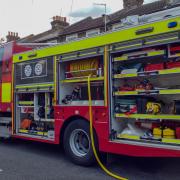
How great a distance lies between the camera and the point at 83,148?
6.59 meters

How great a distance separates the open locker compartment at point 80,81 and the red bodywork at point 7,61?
2.06m

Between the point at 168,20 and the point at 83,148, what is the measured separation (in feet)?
9.93

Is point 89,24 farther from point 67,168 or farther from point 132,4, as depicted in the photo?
point 67,168

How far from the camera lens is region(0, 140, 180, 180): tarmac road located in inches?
228

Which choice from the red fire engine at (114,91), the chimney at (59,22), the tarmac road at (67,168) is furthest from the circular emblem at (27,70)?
the chimney at (59,22)

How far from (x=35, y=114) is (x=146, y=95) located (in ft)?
10.7

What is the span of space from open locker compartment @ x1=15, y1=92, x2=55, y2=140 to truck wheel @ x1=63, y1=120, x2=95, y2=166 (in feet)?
1.75

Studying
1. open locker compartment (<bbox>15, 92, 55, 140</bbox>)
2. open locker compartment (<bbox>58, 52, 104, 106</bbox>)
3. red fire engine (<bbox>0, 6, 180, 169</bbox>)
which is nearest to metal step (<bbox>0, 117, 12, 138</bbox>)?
open locker compartment (<bbox>15, 92, 55, 140</bbox>)

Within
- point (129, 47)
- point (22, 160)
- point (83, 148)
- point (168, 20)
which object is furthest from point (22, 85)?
point (168, 20)

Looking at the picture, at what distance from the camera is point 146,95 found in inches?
221

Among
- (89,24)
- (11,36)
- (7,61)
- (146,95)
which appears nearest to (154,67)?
(146,95)

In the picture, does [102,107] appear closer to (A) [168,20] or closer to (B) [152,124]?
(B) [152,124]

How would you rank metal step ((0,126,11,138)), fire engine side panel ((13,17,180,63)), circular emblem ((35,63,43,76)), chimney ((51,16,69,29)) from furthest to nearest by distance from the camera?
chimney ((51,16,69,29))
metal step ((0,126,11,138))
circular emblem ((35,63,43,76))
fire engine side panel ((13,17,180,63))

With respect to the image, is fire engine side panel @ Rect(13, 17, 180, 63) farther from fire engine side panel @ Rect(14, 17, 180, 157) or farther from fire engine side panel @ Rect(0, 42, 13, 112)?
fire engine side panel @ Rect(0, 42, 13, 112)
